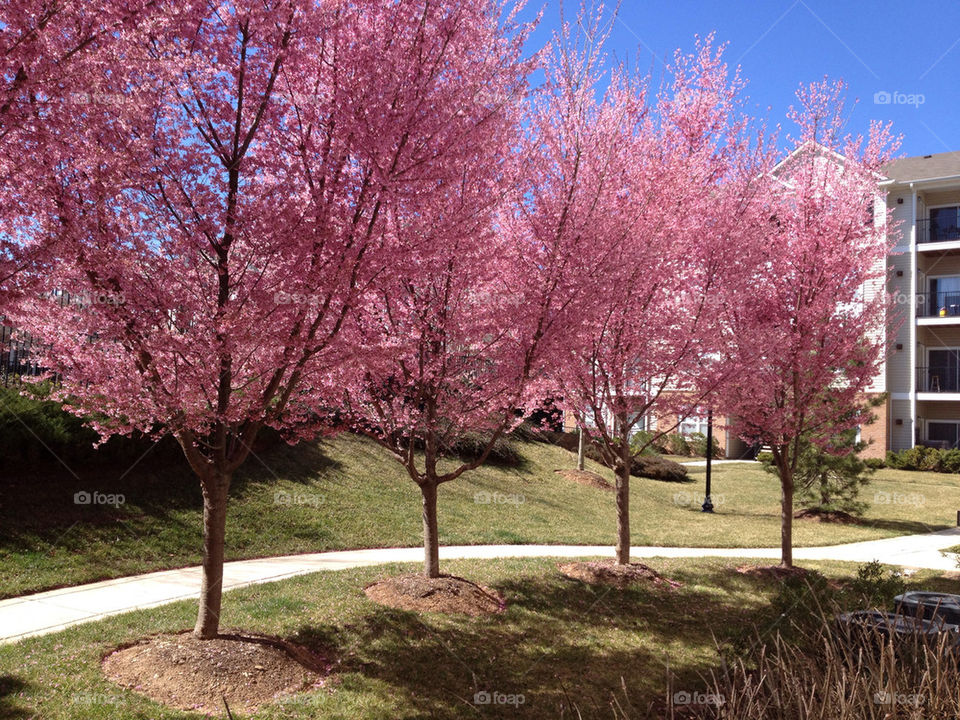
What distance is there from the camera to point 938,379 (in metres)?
30.8

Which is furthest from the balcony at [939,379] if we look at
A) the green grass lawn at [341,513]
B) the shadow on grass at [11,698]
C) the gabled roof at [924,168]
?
the shadow on grass at [11,698]

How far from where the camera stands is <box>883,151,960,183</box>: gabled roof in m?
30.4

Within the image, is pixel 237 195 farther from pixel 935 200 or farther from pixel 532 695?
pixel 935 200

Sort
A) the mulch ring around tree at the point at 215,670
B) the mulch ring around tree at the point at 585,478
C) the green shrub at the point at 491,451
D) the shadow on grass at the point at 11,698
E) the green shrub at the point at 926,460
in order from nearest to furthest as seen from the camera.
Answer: the shadow on grass at the point at 11,698 < the mulch ring around tree at the point at 215,670 < the green shrub at the point at 491,451 < the mulch ring around tree at the point at 585,478 < the green shrub at the point at 926,460

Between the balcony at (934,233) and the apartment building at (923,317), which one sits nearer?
the apartment building at (923,317)

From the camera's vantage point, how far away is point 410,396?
8242mm

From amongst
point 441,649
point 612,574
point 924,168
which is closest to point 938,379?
point 924,168

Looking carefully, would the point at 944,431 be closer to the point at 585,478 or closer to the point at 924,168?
the point at 924,168

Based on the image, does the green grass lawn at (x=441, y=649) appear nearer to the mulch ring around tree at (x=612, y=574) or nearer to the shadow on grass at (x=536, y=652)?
the shadow on grass at (x=536, y=652)

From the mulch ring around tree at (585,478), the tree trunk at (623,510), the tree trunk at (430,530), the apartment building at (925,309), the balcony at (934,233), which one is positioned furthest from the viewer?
the balcony at (934,233)

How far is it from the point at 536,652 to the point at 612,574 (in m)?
3.17

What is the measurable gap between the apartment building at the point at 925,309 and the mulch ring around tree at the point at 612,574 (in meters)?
25.6

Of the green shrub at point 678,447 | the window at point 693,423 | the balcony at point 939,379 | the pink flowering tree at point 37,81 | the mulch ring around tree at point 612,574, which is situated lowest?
the green shrub at point 678,447

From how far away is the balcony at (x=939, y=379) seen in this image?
30.6m
